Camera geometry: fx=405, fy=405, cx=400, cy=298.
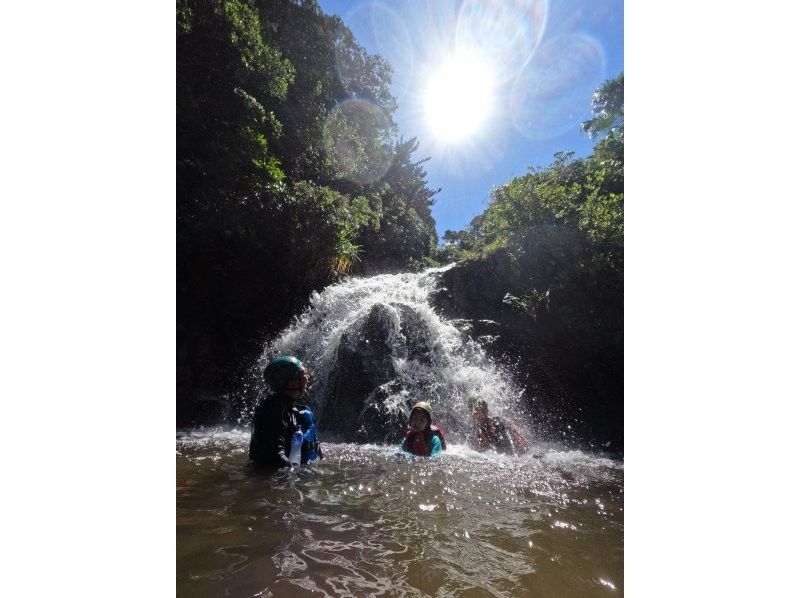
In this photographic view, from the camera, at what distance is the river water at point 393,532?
57.0 inches

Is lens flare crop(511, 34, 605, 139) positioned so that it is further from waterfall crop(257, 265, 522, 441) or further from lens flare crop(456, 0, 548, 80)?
waterfall crop(257, 265, 522, 441)

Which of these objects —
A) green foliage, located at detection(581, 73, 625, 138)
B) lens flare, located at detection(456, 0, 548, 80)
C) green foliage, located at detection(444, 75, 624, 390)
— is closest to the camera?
lens flare, located at detection(456, 0, 548, 80)

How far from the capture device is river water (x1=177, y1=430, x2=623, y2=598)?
1448 mm

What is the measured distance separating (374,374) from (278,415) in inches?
109

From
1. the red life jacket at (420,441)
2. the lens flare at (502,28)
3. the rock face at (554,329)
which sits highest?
the lens flare at (502,28)

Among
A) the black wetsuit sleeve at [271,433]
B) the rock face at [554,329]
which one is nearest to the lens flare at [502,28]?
the rock face at [554,329]

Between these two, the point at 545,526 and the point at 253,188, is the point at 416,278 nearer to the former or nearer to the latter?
the point at 253,188

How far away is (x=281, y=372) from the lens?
7.66ft

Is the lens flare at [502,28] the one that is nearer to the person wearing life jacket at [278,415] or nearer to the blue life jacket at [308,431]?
the person wearing life jacket at [278,415]

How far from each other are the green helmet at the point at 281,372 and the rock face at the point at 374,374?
2139 mm

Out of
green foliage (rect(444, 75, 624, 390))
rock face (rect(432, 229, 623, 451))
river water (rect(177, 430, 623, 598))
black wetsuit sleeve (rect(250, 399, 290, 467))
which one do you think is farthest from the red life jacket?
green foliage (rect(444, 75, 624, 390))

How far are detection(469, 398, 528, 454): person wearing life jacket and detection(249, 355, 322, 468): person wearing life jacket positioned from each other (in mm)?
2431

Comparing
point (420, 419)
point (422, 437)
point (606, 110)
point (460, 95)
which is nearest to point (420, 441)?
point (422, 437)
